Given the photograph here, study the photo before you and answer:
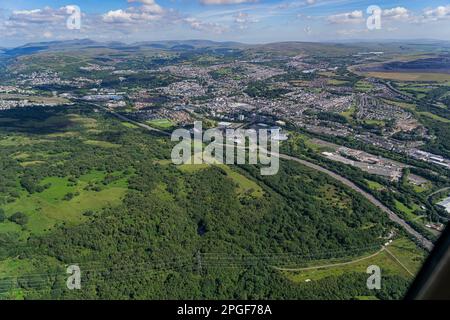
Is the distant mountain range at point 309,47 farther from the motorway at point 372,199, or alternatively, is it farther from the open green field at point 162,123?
the motorway at point 372,199

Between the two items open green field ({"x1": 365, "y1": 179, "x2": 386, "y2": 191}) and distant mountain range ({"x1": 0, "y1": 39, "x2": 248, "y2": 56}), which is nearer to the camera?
open green field ({"x1": 365, "y1": 179, "x2": 386, "y2": 191})

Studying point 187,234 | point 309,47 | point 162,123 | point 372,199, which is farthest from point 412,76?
point 309,47

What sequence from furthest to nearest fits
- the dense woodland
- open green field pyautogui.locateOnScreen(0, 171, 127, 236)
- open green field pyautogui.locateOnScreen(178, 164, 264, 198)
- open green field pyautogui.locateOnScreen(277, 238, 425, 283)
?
open green field pyautogui.locateOnScreen(178, 164, 264, 198) < open green field pyautogui.locateOnScreen(0, 171, 127, 236) < open green field pyautogui.locateOnScreen(277, 238, 425, 283) < the dense woodland

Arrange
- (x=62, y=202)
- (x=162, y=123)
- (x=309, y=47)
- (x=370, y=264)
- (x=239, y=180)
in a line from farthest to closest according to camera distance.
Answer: (x=309, y=47)
(x=162, y=123)
(x=239, y=180)
(x=62, y=202)
(x=370, y=264)

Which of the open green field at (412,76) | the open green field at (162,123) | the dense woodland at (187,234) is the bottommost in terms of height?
the dense woodland at (187,234)

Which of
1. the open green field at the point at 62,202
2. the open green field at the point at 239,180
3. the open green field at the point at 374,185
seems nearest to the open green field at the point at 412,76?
the open green field at the point at 374,185

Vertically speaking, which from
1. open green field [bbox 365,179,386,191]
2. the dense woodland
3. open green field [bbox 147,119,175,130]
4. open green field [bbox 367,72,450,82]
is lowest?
the dense woodland

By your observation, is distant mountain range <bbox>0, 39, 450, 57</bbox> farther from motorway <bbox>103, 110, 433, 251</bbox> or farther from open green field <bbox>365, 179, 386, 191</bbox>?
open green field <bbox>365, 179, 386, 191</bbox>

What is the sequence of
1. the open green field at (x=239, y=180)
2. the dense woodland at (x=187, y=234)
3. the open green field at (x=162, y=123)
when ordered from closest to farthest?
the dense woodland at (x=187, y=234), the open green field at (x=239, y=180), the open green field at (x=162, y=123)

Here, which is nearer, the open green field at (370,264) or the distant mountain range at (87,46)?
the open green field at (370,264)

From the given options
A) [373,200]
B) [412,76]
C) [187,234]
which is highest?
[412,76]

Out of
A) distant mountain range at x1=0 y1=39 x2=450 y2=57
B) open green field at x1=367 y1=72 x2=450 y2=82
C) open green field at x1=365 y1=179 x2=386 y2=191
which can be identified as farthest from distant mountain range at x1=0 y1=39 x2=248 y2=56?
open green field at x1=365 y1=179 x2=386 y2=191

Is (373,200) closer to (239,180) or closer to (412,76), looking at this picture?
(239,180)
